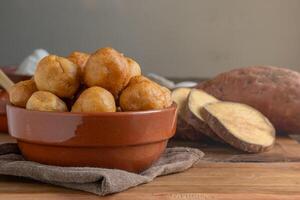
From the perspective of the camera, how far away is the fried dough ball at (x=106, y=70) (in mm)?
763

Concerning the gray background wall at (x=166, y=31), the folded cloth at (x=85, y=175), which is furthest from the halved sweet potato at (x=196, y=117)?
the gray background wall at (x=166, y=31)

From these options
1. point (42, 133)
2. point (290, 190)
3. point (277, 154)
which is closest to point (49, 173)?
point (42, 133)

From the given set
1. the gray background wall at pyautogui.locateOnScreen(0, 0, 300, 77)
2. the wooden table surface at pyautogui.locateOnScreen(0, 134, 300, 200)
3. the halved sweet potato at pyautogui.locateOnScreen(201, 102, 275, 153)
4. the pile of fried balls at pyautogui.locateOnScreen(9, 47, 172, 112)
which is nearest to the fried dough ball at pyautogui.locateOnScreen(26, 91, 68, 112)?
the pile of fried balls at pyautogui.locateOnScreen(9, 47, 172, 112)

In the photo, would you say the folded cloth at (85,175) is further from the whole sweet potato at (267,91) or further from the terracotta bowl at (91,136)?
the whole sweet potato at (267,91)

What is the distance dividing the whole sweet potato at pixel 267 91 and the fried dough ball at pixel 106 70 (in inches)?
18.8

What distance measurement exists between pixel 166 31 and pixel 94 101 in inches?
99.4

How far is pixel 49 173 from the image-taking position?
74 centimetres

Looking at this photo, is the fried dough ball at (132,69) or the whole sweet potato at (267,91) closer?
the fried dough ball at (132,69)

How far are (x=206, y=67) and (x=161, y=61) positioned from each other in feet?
0.87

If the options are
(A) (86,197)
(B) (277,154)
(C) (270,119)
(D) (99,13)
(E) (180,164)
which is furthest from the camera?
(D) (99,13)

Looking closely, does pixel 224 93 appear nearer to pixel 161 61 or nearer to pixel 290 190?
pixel 290 190

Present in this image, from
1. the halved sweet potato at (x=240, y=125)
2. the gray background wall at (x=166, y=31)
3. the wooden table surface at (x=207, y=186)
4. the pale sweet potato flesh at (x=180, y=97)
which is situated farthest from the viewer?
the gray background wall at (x=166, y=31)

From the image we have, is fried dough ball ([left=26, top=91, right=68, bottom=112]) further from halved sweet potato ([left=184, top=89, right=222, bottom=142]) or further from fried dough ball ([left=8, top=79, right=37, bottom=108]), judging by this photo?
halved sweet potato ([left=184, top=89, right=222, bottom=142])

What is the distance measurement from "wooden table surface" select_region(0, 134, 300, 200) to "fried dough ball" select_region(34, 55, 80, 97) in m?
0.13
